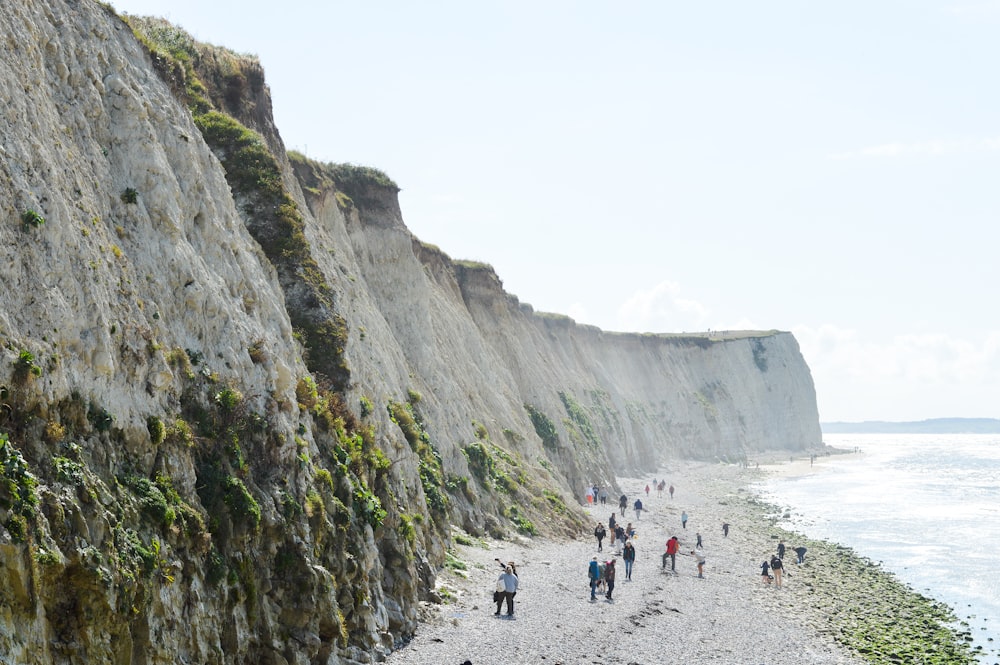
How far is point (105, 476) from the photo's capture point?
13.6 m

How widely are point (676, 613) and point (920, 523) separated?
40491 millimetres

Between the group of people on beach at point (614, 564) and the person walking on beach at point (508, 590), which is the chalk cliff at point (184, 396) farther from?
the group of people on beach at point (614, 564)

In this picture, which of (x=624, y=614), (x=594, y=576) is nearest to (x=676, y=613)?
(x=624, y=614)

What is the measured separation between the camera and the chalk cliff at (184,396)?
12.6 meters

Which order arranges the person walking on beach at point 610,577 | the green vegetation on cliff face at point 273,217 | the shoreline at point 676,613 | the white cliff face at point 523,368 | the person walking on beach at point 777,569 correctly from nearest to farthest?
the shoreline at point 676,613 < the green vegetation on cliff face at point 273,217 < the person walking on beach at point 610,577 < the person walking on beach at point 777,569 < the white cliff face at point 523,368

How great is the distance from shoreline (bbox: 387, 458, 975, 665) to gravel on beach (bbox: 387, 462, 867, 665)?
0.18 ft

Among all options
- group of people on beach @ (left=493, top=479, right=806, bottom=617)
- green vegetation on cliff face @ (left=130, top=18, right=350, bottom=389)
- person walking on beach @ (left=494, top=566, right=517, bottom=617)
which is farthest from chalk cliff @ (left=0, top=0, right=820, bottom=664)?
group of people on beach @ (left=493, top=479, right=806, bottom=617)

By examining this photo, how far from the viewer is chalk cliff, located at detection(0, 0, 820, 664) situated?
12.6 metres

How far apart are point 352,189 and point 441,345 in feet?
31.5

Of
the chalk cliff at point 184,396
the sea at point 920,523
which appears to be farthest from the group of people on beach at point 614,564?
the sea at point 920,523

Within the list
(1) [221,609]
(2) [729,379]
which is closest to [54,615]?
(1) [221,609]

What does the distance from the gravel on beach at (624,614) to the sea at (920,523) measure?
6264 mm

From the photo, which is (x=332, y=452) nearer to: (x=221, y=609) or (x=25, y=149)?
(x=221, y=609)

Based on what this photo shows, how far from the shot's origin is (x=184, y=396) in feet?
55.2
